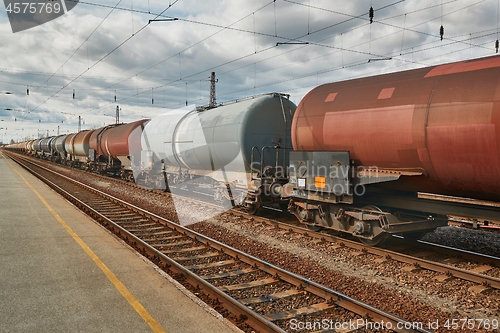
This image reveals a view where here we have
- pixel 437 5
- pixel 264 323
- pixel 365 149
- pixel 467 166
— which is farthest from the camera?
pixel 437 5

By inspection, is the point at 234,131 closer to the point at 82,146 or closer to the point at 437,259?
the point at 437,259

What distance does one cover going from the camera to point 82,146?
32.7 m

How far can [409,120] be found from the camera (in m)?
6.98

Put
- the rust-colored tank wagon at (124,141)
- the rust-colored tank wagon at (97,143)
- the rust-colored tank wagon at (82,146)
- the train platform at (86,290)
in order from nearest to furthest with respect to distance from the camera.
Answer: the train platform at (86,290), the rust-colored tank wagon at (124,141), the rust-colored tank wagon at (97,143), the rust-colored tank wagon at (82,146)

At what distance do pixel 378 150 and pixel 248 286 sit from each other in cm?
392

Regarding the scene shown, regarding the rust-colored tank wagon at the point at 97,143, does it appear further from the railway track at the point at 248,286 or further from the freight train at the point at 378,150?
the railway track at the point at 248,286

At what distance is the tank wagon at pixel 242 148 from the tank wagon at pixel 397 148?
2298 mm

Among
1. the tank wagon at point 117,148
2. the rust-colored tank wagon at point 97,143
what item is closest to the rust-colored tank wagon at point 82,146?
the tank wagon at point 117,148

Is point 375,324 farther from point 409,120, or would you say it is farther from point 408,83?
point 408,83

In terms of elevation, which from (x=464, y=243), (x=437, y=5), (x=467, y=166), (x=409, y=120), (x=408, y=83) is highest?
(x=437, y=5)

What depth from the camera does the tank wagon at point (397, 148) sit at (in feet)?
20.3

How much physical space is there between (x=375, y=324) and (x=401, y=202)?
3814 mm

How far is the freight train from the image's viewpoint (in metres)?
6.27

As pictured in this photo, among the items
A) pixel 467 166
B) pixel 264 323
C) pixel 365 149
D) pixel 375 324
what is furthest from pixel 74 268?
pixel 467 166
